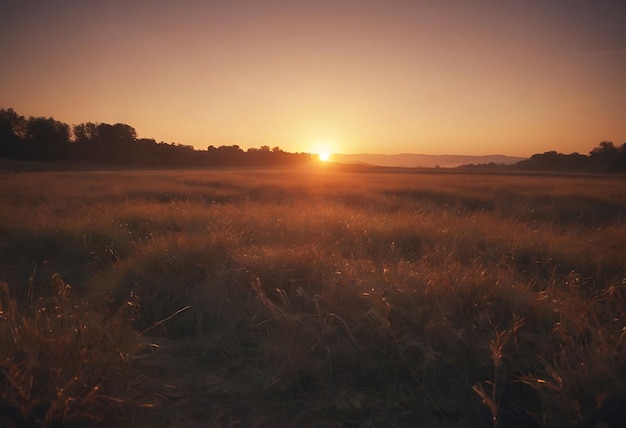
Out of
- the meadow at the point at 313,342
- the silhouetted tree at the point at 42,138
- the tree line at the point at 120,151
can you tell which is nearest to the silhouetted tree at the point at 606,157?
the tree line at the point at 120,151

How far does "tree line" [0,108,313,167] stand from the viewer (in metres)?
50.3

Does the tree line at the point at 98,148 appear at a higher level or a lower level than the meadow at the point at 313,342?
higher

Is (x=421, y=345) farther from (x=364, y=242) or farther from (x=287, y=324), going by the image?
(x=364, y=242)

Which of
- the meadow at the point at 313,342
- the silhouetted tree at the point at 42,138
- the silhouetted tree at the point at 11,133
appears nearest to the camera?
the meadow at the point at 313,342

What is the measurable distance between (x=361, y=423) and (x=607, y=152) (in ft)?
242

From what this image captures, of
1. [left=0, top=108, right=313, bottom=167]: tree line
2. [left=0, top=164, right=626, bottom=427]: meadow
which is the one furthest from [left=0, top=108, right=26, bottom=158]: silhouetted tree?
[left=0, top=164, right=626, bottom=427]: meadow

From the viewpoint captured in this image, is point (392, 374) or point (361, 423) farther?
point (392, 374)

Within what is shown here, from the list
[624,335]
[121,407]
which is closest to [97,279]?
[121,407]

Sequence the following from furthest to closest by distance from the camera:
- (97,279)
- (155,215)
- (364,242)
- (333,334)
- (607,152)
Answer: (607,152), (155,215), (364,242), (97,279), (333,334)

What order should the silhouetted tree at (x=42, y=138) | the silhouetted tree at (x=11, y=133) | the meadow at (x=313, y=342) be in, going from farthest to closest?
the silhouetted tree at (x=42, y=138) < the silhouetted tree at (x=11, y=133) < the meadow at (x=313, y=342)

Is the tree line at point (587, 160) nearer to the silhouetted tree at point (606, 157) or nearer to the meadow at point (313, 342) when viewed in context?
the silhouetted tree at point (606, 157)

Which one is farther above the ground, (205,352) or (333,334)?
(333,334)

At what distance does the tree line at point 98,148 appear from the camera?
165ft

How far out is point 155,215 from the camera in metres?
8.08
